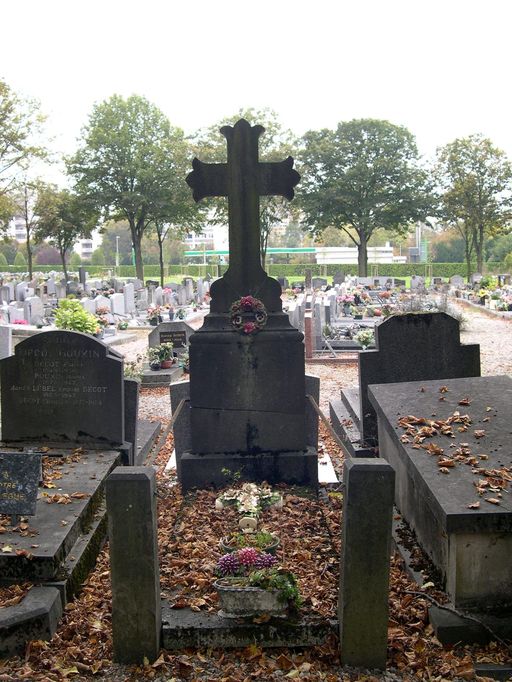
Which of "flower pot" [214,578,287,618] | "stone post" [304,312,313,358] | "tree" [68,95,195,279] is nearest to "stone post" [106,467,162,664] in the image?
"flower pot" [214,578,287,618]

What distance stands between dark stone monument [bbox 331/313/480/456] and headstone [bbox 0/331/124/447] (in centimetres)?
278

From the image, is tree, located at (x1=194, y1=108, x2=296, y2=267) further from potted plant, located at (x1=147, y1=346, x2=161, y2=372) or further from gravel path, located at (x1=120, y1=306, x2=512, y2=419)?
potted plant, located at (x1=147, y1=346, x2=161, y2=372)

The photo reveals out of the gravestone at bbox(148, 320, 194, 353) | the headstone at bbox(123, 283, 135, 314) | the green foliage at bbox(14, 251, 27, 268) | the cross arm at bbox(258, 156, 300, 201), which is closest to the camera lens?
the cross arm at bbox(258, 156, 300, 201)

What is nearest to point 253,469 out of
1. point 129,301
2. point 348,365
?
point 348,365

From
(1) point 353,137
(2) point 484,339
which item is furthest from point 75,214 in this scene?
(2) point 484,339

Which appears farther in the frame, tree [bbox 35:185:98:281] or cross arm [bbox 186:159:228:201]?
tree [bbox 35:185:98:281]

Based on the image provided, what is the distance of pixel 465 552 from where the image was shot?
4562mm

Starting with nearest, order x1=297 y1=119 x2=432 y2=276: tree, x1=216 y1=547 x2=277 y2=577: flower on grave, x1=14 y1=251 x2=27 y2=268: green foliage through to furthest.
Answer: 1. x1=216 y1=547 x2=277 y2=577: flower on grave
2. x1=297 y1=119 x2=432 y2=276: tree
3. x1=14 y1=251 x2=27 y2=268: green foliage

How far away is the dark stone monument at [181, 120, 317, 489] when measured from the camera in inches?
292

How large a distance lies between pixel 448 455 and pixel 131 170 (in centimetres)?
4283

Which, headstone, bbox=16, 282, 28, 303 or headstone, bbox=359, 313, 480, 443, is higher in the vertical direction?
headstone, bbox=16, 282, 28, 303

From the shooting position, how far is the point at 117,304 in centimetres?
2848

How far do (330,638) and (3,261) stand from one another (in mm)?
81775

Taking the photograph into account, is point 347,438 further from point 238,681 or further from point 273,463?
point 238,681
